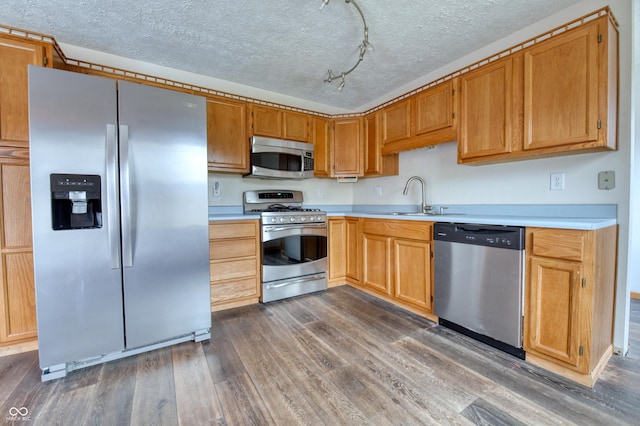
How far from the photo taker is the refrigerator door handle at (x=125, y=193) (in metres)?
1.65

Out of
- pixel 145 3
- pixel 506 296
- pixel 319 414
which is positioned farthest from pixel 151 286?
pixel 506 296

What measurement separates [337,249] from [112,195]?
2.26 m

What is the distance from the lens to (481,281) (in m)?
1.86

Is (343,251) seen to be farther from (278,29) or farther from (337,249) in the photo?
(278,29)

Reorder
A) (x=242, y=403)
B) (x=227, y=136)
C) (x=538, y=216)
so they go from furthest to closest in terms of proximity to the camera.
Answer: (x=227, y=136) < (x=538, y=216) < (x=242, y=403)

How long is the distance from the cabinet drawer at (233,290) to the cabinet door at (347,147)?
5.63 feet

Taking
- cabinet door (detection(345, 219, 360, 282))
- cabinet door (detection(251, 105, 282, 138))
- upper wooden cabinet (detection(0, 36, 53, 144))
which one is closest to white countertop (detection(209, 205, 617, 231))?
cabinet door (detection(345, 219, 360, 282))

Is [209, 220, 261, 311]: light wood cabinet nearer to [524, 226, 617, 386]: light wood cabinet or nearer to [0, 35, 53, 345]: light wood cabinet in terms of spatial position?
[0, 35, 53, 345]: light wood cabinet

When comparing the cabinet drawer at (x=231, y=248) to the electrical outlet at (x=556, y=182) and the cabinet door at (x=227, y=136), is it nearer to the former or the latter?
the cabinet door at (x=227, y=136)

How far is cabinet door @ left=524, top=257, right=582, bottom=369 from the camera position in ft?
4.79

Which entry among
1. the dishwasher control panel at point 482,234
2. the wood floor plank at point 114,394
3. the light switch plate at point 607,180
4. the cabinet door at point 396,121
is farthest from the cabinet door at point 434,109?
the wood floor plank at point 114,394

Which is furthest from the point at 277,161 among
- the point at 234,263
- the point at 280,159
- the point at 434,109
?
the point at 434,109

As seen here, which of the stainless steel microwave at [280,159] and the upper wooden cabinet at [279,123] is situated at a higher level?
the upper wooden cabinet at [279,123]

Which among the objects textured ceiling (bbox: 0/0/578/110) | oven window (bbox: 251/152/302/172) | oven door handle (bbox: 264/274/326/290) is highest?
textured ceiling (bbox: 0/0/578/110)
